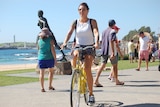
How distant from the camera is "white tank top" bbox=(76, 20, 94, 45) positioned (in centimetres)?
656

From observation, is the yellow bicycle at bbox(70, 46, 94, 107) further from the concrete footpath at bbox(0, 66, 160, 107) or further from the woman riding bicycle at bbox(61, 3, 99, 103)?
the concrete footpath at bbox(0, 66, 160, 107)

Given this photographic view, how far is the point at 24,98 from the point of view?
779cm

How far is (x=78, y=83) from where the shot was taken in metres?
6.07

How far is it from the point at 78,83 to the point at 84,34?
1.04 meters

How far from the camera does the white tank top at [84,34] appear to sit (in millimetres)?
6562

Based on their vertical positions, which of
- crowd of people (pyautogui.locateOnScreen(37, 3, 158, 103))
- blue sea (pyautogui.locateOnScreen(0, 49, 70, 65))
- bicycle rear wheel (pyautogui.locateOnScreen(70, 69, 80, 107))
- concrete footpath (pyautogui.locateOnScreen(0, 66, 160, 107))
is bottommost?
blue sea (pyautogui.locateOnScreen(0, 49, 70, 65))

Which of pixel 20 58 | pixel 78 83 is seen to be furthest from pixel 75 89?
pixel 20 58

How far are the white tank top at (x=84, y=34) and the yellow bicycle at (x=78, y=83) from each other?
12.7 inches

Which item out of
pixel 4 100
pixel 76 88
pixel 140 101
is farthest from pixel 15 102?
pixel 140 101

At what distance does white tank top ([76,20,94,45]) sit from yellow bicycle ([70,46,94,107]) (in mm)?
323

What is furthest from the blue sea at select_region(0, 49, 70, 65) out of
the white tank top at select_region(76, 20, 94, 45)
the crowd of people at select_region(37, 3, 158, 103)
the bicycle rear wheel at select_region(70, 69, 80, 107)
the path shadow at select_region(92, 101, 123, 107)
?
the bicycle rear wheel at select_region(70, 69, 80, 107)

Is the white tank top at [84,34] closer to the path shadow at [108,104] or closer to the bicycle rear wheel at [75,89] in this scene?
the bicycle rear wheel at [75,89]

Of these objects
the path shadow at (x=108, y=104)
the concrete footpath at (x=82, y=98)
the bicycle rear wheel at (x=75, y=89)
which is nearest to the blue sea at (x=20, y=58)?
the concrete footpath at (x=82, y=98)

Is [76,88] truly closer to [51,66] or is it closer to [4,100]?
[4,100]
